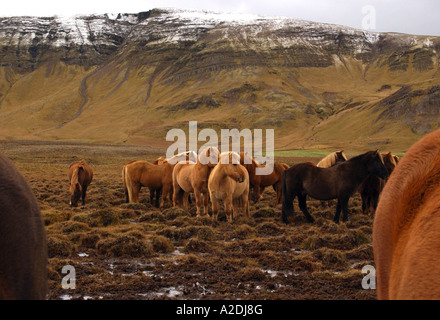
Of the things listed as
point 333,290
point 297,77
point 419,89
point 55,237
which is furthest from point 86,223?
point 297,77

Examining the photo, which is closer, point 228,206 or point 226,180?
point 226,180

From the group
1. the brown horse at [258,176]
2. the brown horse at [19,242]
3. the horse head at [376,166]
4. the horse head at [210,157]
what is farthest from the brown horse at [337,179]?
the brown horse at [19,242]

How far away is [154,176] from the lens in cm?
1515

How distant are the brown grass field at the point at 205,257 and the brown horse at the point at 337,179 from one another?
2.97 feet

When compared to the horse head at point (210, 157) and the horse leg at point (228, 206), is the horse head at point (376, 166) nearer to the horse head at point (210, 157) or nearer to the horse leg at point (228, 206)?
the horse leg at point (228, 206)

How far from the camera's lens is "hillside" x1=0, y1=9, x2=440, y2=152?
91812 mm

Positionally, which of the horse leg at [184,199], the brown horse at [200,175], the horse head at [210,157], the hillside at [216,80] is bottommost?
the horse leg at [184,199]

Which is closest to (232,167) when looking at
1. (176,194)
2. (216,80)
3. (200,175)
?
(200,175)

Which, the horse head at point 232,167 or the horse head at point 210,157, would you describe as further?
the horse head at point 210,157

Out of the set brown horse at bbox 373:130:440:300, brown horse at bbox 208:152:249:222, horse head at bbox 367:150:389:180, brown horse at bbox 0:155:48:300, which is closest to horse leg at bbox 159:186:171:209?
brown horse at bbox 208:152:249:222

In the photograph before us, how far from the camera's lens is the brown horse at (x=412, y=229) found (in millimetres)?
1510

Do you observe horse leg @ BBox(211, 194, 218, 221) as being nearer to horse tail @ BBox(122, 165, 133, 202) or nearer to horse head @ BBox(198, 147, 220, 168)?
horse head @ BBox(198, 147, 220, 168)

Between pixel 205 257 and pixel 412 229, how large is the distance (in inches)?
256

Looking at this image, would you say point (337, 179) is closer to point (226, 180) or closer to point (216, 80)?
point (226, 180)
